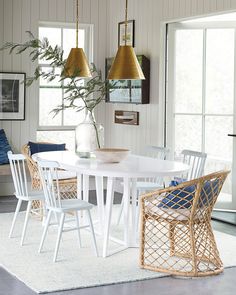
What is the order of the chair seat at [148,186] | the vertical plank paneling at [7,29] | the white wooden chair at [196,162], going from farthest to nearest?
the vertical plank paneling at [7,29], the chair seat at [148,186], the white wooden chair at [196,162]

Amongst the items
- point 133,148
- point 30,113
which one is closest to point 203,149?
point 133,148

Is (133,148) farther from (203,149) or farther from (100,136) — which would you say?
(100,136)

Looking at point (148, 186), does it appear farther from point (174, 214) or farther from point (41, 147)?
point (41, 147)

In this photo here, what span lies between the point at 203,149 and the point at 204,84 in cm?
73

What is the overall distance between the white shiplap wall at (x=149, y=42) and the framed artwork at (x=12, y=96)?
1253 mm

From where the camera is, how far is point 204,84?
25.1ft

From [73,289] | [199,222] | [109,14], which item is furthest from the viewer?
[109,14]

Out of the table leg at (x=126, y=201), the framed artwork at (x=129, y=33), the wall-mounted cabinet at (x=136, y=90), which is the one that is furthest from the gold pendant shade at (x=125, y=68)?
the framed artwork at (x=129, y=33)

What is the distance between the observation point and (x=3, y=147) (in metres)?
8.37

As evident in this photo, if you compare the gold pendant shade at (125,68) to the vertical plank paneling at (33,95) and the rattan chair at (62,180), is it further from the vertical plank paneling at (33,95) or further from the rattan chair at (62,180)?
the vertical plank paneling at (33,95)

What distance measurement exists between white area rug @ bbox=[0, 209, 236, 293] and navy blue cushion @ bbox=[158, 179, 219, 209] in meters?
0.53

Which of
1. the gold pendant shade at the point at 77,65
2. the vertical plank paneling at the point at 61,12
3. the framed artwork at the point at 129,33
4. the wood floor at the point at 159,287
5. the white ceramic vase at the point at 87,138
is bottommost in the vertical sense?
the wood floor at the point at 159,287

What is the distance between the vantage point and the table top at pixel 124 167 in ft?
17.1

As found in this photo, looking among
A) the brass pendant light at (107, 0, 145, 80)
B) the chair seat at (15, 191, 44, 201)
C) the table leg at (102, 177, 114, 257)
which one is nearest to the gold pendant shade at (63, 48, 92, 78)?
the brass pendant light at (107, 0, 145, 80)
